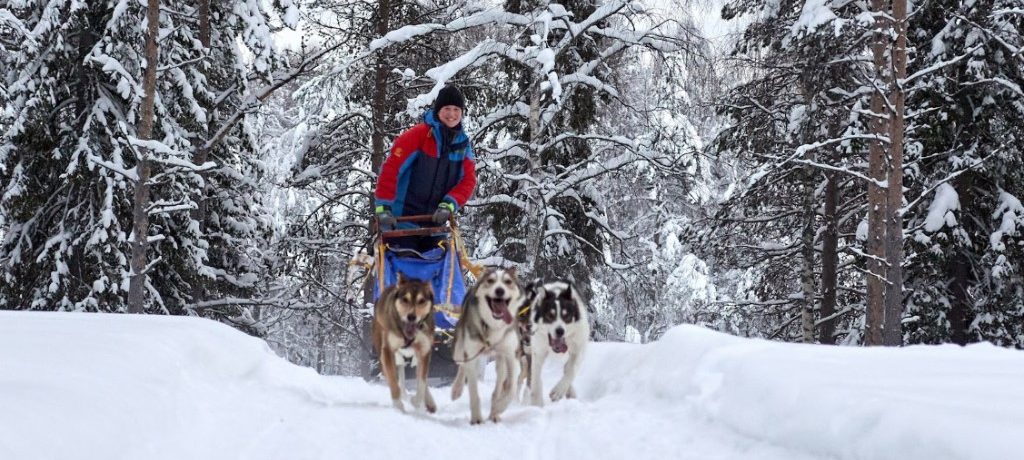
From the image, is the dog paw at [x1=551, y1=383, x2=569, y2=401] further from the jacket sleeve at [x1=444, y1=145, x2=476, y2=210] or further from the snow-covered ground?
the jacket sleeve at [x1=444, y1=145, x2=476, y2=210]

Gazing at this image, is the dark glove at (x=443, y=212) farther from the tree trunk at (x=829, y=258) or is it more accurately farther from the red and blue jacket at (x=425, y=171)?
the tree trunk at (x=829, y=258)

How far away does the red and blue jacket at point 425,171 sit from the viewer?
7043 mm

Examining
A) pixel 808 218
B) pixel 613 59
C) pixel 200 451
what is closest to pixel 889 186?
pixel 808 218

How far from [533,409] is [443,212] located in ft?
5.90

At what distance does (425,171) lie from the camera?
7137 millimetres

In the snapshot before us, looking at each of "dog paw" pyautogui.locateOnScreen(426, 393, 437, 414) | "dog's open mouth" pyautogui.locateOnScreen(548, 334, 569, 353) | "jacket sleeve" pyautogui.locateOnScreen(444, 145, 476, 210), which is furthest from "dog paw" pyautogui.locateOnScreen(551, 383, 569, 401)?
"jacket sleeve" pyautogui.locateOnScreen(444, 145, 476, 210)

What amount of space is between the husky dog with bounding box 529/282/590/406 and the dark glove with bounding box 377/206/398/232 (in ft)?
4.25

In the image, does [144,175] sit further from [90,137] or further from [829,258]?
[829,258]

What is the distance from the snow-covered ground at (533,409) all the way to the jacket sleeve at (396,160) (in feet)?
5.48

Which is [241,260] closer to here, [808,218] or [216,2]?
[216,2]

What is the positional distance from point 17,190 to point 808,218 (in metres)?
12.0

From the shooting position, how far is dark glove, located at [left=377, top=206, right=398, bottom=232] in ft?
22.2

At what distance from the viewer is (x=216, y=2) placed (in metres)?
13.9

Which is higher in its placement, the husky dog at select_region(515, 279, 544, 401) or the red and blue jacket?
the red and blue jacket
